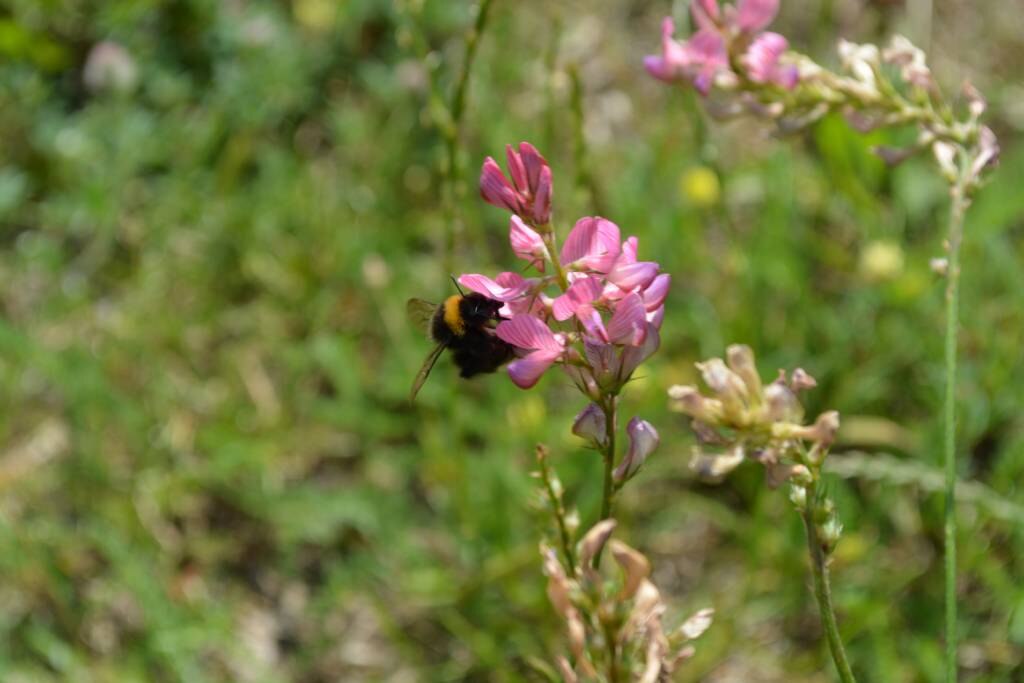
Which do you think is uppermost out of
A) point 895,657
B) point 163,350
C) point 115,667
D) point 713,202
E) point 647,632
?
point 647,632

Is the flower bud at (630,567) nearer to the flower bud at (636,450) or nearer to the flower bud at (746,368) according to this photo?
the flower bud at (636,450)

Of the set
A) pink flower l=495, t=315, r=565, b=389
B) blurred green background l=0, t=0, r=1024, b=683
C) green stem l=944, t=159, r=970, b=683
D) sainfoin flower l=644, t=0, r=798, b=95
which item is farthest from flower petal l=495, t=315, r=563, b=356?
blurred green background l=0, t=0, r=1024, b=683

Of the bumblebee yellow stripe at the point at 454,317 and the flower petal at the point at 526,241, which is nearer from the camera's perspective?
the flower petal at the point at 526,241

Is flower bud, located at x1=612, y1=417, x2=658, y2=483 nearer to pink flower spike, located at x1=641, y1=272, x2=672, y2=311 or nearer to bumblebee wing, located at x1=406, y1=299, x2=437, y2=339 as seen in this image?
pink flower spike, located at x1=641, y1=272, x2=672, y2=311

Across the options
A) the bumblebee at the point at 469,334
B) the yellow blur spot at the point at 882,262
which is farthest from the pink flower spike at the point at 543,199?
the yellow blur spot at the point at 882,262

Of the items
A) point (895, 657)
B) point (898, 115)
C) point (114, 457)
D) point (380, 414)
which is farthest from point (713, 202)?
point (114, 457)

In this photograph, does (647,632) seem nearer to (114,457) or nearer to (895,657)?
(895,657)
